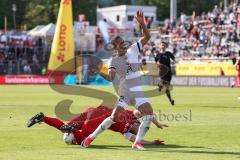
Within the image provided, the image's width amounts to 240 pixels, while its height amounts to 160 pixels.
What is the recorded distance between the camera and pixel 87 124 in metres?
13.0

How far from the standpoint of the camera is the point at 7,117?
1925 cm

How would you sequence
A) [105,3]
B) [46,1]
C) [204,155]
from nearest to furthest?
[204,155], [46,1], [105,3]

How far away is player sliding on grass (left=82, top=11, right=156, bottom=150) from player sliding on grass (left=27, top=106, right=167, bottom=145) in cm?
57

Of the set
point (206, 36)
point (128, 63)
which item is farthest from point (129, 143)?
point (206, 36)

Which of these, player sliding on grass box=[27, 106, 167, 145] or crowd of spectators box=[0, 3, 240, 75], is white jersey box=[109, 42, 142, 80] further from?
crowd of spectators box=[0, 3, 240, 75]

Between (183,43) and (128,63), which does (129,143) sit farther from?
(183,43)

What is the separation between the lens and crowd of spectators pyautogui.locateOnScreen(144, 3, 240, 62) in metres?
50.6

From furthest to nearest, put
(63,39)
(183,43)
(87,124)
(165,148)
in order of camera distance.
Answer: (183,43) < (63,39) < (87,124) < (165,148)

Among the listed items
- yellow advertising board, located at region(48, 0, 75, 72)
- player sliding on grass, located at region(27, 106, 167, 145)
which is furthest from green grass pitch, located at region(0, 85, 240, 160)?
yellow advertising board, located at region(48, 0, 75, 72)

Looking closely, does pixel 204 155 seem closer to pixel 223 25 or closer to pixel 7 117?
pixel 7 117

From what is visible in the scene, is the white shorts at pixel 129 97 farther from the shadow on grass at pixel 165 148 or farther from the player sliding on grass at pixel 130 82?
the shadow on grass at pixel 165 148

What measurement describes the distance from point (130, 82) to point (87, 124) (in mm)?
1316

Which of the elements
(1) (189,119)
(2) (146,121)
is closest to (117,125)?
(2) (146,121)

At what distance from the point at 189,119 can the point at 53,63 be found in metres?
33.2
